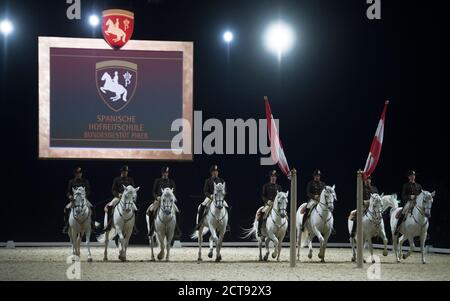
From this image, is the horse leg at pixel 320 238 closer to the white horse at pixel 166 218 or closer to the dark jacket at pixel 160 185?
the white horse at pixel 166 218

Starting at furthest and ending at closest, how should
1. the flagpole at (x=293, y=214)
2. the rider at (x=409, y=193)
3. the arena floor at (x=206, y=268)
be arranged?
1. the rider at (x=409, y=193)
2. the flagpole at (x=293, y=214)
3. the arena floor at (x=206, y=268)

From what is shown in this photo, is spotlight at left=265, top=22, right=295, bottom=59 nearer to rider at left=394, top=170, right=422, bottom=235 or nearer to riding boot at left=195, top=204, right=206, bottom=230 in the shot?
rider at left=394, top=170, right=422, bottom=235

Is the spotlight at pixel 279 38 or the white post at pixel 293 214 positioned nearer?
the white post at pixel 293 214

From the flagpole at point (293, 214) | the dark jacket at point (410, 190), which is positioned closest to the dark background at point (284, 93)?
the dark jacket at point (410, 190)

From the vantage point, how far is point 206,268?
15242mm

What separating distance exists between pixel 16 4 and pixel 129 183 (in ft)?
22.7

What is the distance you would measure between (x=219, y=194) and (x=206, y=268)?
1.95 meters

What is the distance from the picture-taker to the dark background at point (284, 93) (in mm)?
21375

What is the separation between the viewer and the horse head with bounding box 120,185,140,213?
16.3m

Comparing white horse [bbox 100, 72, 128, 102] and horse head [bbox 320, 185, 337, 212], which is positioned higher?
white horse [bbox 100, 72, 128, 102]

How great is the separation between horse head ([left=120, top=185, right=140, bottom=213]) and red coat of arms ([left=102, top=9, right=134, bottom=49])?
4.58 meters

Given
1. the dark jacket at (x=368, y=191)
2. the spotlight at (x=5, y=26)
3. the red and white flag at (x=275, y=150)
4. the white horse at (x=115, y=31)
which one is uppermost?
the spotlight at (x=5, y=26)

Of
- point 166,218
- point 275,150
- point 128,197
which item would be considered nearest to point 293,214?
point 275,150

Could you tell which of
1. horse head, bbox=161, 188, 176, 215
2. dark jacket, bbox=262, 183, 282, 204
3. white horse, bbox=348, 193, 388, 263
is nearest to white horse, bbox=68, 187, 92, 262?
horse head, bbox=161, 188, 176, 215
